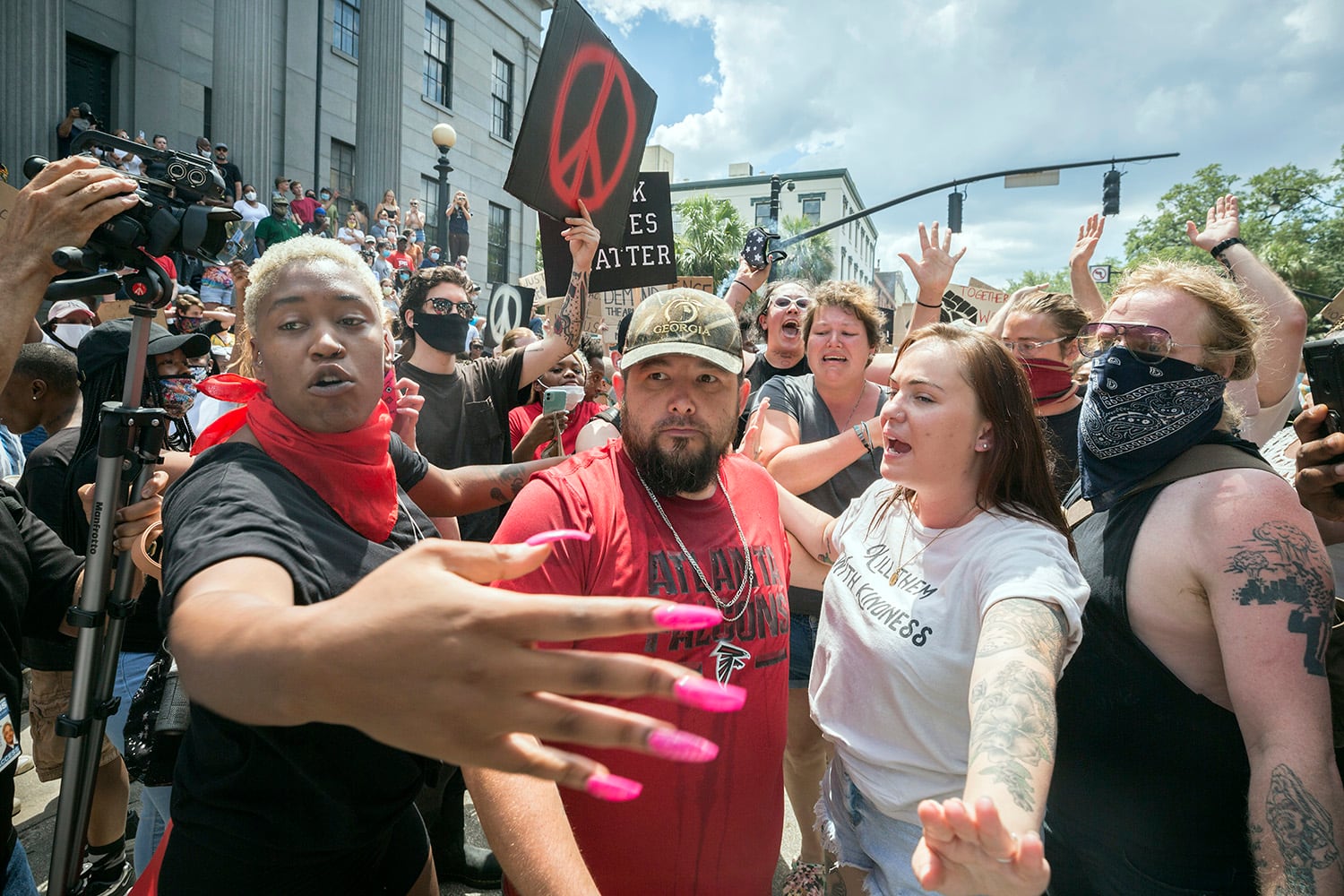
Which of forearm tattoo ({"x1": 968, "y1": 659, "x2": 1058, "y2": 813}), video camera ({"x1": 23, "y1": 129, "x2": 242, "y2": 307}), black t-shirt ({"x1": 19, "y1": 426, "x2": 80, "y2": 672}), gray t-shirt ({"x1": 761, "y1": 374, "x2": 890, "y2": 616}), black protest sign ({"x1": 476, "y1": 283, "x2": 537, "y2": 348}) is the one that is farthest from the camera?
black protest sign ({"x1": 476, "y1": 283, "x2": 537, "y2": 348})

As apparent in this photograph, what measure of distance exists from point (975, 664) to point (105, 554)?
2311mm

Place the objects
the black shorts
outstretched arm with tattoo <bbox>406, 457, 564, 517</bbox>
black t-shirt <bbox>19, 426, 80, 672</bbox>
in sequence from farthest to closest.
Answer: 1. black t-shirt <bbox>19, 426, 80, 672</bbox>
2. outstretched arm with tattoo <bbox>406, 457, 564, 517</bbox>
3. the black shorts

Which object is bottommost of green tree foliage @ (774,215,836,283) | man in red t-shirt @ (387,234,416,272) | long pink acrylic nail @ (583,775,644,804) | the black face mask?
long pink acrylic nail @ (583,775,644,804)

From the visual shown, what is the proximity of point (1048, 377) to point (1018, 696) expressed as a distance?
88.9 inches

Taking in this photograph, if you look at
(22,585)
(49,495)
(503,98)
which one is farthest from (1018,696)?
(503,98)

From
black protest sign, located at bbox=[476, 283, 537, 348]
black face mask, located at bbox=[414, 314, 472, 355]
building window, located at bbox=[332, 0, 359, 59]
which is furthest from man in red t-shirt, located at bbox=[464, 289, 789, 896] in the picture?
building window, located at bbox=[332, 0, 359, 59]

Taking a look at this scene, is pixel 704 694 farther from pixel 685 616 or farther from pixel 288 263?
pixel 288 263

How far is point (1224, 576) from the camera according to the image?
1.60m

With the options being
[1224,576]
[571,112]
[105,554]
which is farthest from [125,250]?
[1224,576]

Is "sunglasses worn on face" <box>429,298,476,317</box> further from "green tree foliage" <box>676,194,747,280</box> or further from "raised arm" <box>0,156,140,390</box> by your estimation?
"green tree foliage" <box>676,194,747,280</box>

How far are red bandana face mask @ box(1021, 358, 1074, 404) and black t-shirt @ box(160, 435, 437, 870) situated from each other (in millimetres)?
2790

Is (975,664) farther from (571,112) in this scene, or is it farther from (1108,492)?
(571,112)

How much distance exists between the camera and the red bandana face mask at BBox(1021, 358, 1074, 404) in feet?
10.4

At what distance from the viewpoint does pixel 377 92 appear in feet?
54.7
